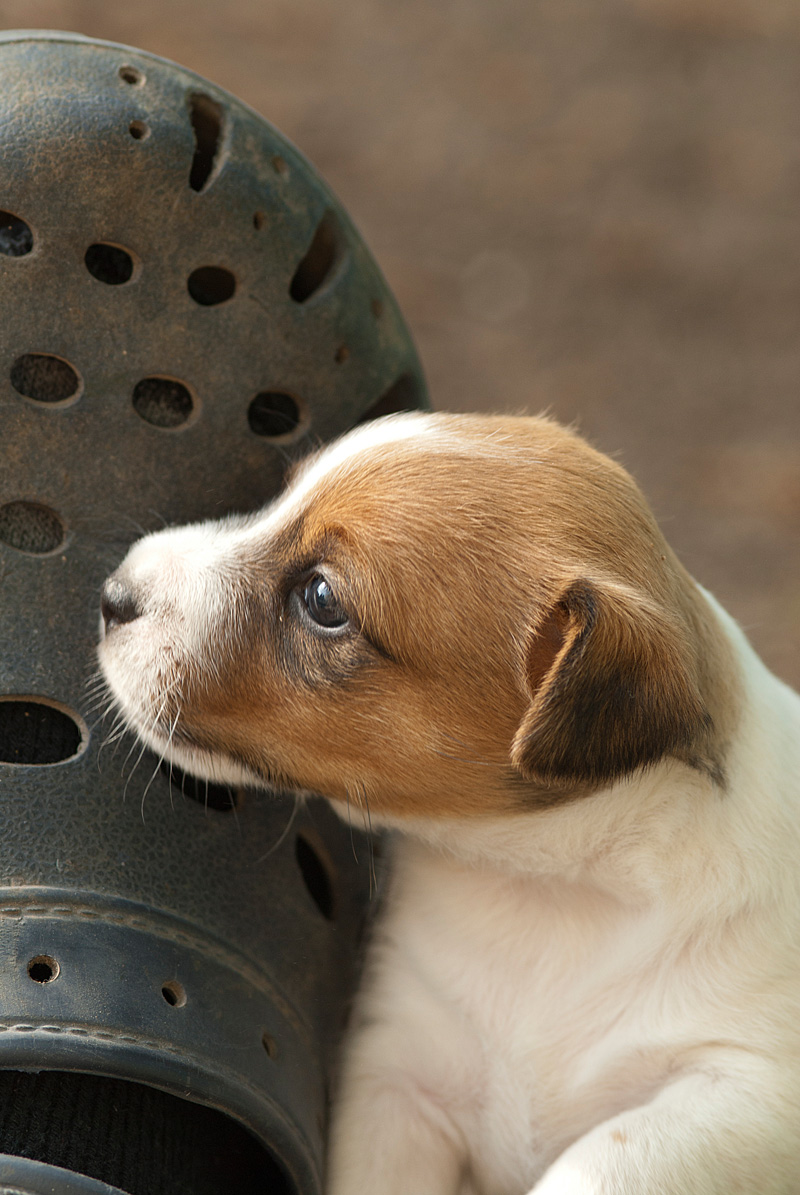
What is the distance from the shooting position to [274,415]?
2342mm

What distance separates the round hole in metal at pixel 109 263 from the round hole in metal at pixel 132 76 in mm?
273

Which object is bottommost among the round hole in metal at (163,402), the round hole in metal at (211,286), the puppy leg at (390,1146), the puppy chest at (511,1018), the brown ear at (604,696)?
the puppy leg at (390,1146)

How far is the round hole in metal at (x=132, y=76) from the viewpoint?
2150 mm

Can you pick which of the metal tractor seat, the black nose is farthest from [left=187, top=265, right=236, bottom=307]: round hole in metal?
the black nose

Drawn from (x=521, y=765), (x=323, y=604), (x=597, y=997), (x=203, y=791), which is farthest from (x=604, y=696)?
(x=203, y=791)

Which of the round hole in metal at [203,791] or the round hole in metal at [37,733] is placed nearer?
the round hole in metal at [37,733]

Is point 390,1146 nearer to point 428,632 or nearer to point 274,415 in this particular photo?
point 428,632

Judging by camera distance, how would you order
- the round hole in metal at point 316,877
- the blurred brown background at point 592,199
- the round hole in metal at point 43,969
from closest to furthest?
the round hole in metal at point 43,969
the round hole in metal at point 316,877
the blurred brown background at point 592,199

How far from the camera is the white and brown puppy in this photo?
191 centimetres

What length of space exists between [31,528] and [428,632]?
0.68 m

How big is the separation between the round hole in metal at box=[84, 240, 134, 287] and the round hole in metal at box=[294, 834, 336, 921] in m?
1.02

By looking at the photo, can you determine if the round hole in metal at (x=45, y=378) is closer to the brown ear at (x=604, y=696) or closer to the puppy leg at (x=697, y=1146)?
the brown ear at (x=604, y=696)

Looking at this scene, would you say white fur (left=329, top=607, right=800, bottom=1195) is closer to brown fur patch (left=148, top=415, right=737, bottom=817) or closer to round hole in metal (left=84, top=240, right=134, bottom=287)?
brown fur patch (left=148, top=415, right=737, bottom=817)

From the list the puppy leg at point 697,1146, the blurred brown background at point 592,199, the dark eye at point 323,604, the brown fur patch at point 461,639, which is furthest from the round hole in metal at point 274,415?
the blurred brown background at point 592,199
